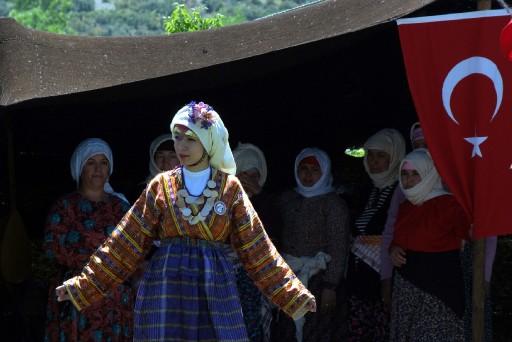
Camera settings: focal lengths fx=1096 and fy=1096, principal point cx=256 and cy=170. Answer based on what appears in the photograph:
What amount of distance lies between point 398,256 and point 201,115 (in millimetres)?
1725

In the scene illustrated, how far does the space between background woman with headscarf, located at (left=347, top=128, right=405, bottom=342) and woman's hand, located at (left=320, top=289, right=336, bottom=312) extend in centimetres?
12

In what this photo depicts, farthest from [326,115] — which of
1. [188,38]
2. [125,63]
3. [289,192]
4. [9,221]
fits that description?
[9,221]

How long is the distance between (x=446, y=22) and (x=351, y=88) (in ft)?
6.49

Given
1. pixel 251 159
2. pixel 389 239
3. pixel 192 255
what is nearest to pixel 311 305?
pixel 192 255

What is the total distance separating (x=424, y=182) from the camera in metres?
6.11

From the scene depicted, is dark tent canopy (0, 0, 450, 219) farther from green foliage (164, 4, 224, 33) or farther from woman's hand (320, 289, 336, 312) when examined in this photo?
green foliage (164, 4, 224, 33)

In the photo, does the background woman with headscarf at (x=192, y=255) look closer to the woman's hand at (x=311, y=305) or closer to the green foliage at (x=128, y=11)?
the woman's hand at (x=311, y=305)

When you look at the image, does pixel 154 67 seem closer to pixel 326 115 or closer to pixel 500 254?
pixel 326 115

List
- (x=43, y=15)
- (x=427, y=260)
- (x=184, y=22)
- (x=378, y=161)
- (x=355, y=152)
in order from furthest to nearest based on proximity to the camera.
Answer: (x=43, y=15) → (x=184, y=22) → (x=355, y=152) → (x=378, y=161) → (x=427, y=260)

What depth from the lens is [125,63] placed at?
625 centimetres

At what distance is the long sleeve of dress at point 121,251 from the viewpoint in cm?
511

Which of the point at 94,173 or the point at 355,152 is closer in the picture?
the point at 94,173

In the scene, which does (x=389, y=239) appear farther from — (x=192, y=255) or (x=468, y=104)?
(x=192, y=255)

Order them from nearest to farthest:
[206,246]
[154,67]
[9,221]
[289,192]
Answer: [206,246]
[154,67]
[9,221]
[289,192]
